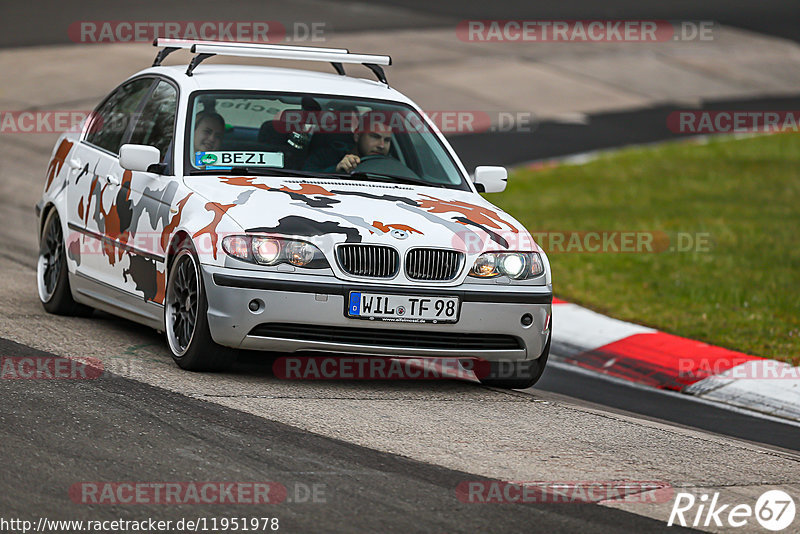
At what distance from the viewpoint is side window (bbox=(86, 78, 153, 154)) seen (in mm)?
8852

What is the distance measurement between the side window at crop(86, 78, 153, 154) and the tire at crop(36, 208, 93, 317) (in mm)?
586

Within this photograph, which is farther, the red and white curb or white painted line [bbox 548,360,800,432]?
the red and white curb

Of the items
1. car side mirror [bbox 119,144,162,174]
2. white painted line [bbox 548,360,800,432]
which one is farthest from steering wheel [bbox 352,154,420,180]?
white painted line [bbox 548,360,800,432]

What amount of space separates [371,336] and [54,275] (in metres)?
2.81

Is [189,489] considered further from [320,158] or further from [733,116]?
[733,116]

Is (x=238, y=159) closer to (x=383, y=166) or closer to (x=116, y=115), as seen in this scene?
(x=383, y=166)

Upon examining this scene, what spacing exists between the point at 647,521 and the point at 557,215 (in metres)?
9.38

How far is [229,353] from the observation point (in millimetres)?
7277

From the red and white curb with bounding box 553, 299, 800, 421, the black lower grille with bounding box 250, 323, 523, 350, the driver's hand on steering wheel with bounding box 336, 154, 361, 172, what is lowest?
the red and white curb with bounding box 553, 299, 800, 421

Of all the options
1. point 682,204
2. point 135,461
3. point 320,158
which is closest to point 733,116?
point 682,204

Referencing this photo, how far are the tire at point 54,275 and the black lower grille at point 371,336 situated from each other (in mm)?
2229

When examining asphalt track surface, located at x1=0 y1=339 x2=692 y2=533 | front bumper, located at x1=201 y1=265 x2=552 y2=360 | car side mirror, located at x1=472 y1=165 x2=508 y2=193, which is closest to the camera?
asphalt track surface, located at x1=0 y1=339 x2=692 y2=533

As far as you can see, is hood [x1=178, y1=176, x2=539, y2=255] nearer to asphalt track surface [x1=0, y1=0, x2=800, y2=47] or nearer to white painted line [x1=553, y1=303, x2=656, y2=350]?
white painted line [x1=553, y1=303, x2=656, y2=350]

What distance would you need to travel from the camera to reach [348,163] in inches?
Answer: 325
